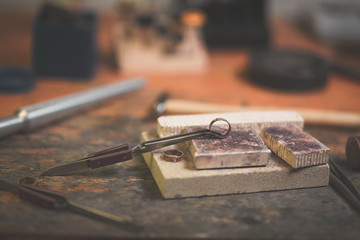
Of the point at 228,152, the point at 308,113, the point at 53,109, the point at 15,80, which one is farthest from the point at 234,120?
the point at 15,80

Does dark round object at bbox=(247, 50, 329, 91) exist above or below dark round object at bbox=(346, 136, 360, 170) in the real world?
above

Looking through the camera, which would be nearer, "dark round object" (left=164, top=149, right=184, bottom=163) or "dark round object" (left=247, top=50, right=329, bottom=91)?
"dark round object" (left=164, top=149, right=184, bottom=163)

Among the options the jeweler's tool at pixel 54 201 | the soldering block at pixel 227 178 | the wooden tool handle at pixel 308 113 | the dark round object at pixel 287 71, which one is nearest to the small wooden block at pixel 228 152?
the soldering block at pixel 227 178

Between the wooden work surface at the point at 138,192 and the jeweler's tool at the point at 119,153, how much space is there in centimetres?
2

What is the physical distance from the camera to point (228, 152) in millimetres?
678

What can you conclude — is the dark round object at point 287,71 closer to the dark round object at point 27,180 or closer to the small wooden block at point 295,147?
the small wooden block at point 295,147

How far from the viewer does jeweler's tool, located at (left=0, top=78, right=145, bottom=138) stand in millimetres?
834

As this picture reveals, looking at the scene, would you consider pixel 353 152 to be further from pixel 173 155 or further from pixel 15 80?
pixel 15 80

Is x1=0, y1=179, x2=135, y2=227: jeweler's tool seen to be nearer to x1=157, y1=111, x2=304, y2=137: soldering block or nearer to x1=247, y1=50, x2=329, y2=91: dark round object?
x1=157, y1=111, x2=304, y2=137: soldering block

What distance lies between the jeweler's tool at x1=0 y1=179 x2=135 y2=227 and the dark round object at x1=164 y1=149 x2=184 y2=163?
0.13 meters

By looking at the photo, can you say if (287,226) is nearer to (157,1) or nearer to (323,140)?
(323,140)

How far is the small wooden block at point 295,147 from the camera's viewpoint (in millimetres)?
691

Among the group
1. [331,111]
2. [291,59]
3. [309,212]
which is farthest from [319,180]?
[291,59]

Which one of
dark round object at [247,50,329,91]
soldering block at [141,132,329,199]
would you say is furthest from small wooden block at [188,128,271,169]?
dark round object at [247,50,329,91]
